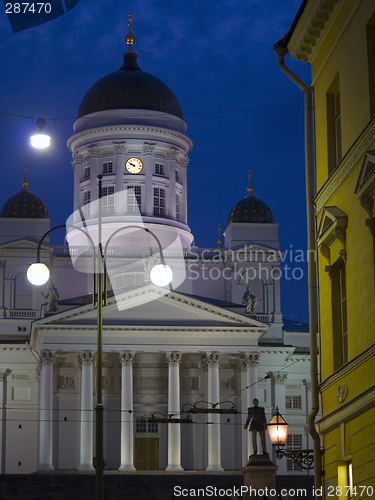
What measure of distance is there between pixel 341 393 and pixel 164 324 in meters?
41.7

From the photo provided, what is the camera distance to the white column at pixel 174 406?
5850cm

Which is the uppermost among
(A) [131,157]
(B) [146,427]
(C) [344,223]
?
(A) [131,157]

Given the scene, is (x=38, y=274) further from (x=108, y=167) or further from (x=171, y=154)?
(x=171, y=154)

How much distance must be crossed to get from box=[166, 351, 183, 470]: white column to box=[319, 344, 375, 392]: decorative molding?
3912 cm

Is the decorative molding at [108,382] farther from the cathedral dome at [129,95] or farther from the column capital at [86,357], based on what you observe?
the cathedral dome at [129,95]

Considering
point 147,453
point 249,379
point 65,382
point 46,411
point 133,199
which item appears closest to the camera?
point 46,411

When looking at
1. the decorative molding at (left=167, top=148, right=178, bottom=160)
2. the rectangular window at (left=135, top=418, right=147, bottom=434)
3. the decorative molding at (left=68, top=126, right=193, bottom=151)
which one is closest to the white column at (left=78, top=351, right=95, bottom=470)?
the rectangular window at (left=135, top=418, right=147, bottom=434)

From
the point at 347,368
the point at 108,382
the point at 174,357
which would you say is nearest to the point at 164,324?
the point at 174,357

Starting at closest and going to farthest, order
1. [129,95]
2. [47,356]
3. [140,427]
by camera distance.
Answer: [47,356] → [140,427] → [129,95]

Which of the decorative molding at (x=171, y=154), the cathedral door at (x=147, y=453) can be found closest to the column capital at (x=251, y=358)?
the cathedral door at (x=147, y=453)

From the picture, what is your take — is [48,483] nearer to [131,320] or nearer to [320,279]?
[131,320]

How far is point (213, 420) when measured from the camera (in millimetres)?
59312

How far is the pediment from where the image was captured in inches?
2338

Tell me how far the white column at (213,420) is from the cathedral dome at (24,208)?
1894 centimetres
